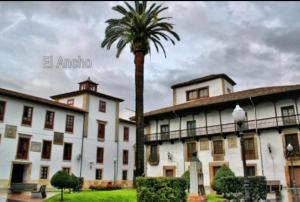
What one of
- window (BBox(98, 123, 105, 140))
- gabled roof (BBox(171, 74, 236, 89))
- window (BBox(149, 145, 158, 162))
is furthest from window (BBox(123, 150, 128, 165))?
gabled roof (BBox(171, 74, 236, 89))

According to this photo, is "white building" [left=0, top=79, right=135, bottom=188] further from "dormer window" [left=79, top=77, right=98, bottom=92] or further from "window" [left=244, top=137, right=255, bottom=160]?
"window" [left=244, top=137, right=255, bottom=160]

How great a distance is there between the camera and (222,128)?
2767 centimetres

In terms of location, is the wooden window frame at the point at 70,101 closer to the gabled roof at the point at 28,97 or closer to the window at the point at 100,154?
the gabled roof at the point at 28,97

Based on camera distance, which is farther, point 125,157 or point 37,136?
point 125,157

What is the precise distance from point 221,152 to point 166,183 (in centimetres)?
1506

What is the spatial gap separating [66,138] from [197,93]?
1633cm

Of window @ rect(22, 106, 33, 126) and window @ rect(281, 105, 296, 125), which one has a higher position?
window @ rect(22, 106, 33, 126)

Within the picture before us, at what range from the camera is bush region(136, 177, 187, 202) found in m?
13.6

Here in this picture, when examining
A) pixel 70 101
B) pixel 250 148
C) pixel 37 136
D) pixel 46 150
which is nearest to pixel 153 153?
pixel 250 148

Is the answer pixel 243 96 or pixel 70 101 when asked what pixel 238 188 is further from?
pixel 70 101

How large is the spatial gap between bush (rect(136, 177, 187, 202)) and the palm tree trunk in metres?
5.95

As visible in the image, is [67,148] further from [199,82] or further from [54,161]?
[199,82]

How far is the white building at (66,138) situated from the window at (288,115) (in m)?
21.2

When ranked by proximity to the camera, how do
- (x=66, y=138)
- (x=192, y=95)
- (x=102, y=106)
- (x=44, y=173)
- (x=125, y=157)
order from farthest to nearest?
(x=125, y=157), (x=102, y=106), (x=192, y=95), (x=66, y=138), (x=44, y=173)
